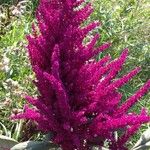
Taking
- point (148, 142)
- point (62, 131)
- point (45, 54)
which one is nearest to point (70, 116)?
point (62, 131)

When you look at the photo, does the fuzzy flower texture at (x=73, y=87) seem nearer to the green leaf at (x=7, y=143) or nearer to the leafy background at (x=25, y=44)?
the green leaf at (x=7, y=143)

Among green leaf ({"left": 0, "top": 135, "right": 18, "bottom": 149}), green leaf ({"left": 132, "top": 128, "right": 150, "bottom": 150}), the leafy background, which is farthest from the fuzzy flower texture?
the leafy background

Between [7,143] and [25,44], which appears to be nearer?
[7,143]

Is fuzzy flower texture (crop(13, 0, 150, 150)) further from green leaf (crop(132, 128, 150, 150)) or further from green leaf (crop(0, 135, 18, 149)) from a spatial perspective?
green leaf (crop(0, 135, 18, 149))

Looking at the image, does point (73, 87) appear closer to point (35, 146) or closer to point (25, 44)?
point (35, 146)

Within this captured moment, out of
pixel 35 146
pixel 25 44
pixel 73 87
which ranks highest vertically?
pixel 25 44

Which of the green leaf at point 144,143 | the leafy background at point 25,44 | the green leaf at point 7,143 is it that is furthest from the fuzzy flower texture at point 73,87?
the leafy background at point 25,44

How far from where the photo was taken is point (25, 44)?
338 centimetres

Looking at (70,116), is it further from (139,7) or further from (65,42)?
(139,7)

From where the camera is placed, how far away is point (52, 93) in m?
1.75

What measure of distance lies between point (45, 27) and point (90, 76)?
0.89 ft

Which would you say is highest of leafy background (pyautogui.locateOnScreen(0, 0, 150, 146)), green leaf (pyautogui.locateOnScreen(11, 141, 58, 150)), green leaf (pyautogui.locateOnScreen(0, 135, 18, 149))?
leafy background (pyautogui.locateOnScreen(0, 0, 150, 146))

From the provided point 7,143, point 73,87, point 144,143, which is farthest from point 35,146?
point 144,143

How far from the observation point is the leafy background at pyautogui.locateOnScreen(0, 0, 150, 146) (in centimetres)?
281
